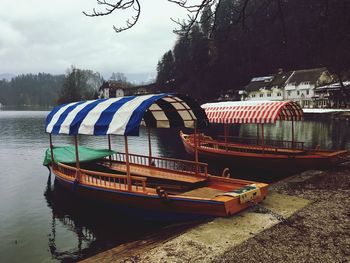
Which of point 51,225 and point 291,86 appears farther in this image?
point 291,86

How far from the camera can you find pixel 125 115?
10641 mm

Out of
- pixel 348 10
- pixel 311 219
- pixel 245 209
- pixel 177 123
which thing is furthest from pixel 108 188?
pixel 348 10

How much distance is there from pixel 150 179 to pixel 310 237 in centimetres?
711

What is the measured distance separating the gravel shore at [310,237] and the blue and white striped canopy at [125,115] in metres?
4.93

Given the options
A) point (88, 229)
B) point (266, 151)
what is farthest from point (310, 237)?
point (266, 151)

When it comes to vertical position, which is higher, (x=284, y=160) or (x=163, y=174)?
(x=163, y=174)

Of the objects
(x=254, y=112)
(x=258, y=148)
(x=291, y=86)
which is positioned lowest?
(x=258, y=148)

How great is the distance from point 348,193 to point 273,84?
73794mm

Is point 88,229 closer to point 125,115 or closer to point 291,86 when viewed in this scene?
point 125,115

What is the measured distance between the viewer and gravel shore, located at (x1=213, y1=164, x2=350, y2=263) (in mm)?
6754

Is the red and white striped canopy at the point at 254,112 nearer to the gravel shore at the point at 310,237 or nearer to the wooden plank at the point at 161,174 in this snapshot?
the wooden plank at the point at 161,174

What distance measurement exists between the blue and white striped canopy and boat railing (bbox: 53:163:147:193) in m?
1.72

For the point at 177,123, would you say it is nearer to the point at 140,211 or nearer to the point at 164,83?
the point at 140,211

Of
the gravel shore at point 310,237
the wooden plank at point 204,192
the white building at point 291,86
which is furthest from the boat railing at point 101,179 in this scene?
the white building at point 291,86
